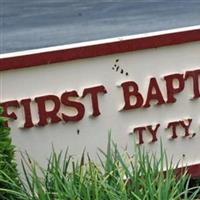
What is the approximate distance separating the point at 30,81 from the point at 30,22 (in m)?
6.85

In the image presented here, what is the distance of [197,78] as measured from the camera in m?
6.91

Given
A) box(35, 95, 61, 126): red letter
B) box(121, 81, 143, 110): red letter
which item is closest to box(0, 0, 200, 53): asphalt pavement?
box(121, 81, 143, 110): red letter

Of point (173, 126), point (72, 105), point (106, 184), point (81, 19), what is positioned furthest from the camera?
point (81, 19)

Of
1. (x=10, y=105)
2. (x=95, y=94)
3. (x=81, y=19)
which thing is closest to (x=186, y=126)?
(x=95, y=94)

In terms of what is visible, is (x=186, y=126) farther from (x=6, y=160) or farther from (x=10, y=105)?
(x=6, y=160)

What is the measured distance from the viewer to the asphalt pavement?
39.0 ft

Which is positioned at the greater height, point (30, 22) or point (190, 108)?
point (30, 22)

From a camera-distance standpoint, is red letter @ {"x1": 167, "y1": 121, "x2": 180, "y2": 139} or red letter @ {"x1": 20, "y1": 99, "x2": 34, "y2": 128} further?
red letter @ {"x1": 167, "y1": 121, "x2": 180, "y2": 139}

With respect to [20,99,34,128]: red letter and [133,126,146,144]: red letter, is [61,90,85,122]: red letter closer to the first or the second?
[20,99,34,128]: red letter

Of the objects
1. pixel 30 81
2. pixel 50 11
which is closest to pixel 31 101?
pixel 30 81

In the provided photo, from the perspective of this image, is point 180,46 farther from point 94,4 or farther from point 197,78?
point 94,4

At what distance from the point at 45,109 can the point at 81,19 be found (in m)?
6.99

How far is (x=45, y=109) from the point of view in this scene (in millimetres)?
6520

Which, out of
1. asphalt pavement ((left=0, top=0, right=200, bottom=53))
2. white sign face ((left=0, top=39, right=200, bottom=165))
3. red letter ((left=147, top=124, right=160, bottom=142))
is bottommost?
red letter ((left=147, top=124, right=160, bottom=142))
